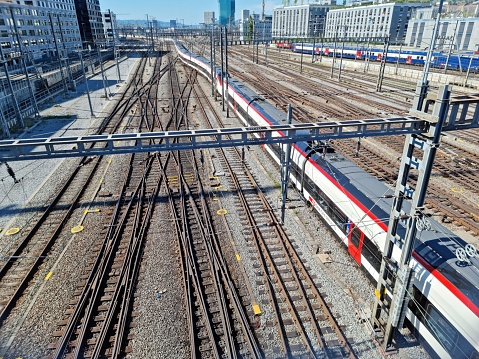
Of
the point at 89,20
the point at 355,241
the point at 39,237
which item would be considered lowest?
the point at 39,237

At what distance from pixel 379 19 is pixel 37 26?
286ft

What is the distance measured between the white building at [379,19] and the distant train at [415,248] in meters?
75.9

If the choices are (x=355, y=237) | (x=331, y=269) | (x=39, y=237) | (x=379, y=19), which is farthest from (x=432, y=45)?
(x=379, y=19)

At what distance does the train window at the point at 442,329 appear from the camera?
739 cm

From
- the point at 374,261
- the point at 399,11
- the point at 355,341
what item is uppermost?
the point at 399,11

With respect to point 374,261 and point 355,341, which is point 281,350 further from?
point 374,261

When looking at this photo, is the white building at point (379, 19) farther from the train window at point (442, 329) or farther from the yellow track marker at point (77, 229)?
the train window at point (442, 329)

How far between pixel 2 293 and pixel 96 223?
4.23m

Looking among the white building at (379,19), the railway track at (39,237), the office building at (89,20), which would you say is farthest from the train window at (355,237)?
the office building at (89,20)

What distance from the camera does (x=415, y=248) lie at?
28.1 ft

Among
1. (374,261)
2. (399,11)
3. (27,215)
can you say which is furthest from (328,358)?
(399,11)

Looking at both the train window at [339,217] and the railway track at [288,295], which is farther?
the train window at [339,217]

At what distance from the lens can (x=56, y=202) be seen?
15656mm

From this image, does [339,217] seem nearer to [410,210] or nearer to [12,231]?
[410,210]
